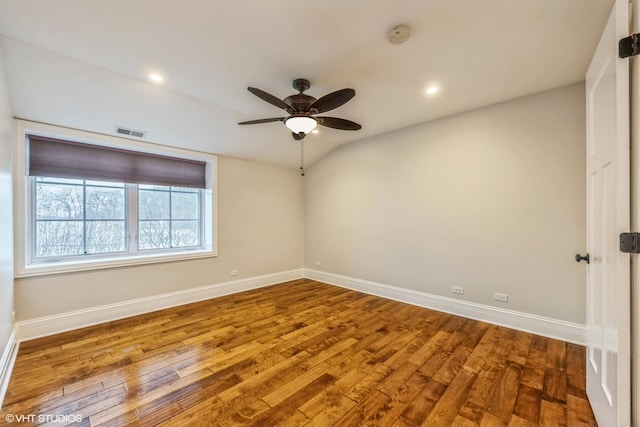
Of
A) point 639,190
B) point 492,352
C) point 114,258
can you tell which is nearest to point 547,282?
point 492,352

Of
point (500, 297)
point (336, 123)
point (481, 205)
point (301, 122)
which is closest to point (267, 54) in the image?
point (301, 122)

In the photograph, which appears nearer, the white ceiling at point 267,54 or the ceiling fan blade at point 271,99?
the white ceiling at point 267,54

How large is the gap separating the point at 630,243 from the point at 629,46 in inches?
33.1

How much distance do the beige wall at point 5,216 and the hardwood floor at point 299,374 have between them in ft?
1.43

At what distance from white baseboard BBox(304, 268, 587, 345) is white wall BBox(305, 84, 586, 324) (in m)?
0.08

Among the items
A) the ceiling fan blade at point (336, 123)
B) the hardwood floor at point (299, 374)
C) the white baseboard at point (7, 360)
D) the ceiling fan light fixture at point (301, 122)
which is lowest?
the hardwood floor at point (299, 374)

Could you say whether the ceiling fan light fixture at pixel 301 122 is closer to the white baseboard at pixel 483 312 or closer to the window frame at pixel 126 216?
the window frame at pixel 126 216

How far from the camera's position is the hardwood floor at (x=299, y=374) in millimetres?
1706

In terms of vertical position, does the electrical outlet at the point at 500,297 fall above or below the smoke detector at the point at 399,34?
below

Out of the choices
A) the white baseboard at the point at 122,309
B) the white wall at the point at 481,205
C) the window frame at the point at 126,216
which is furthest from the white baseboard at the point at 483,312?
the window frame at the point at 126,216

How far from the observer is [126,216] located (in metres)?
3.58

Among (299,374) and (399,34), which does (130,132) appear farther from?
(299,374)

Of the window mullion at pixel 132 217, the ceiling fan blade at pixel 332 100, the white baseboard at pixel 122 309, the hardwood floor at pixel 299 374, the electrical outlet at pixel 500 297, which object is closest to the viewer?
the hardwood floor at pixel 299 374

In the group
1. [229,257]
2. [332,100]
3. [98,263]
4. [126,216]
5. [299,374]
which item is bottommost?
[299,374]
